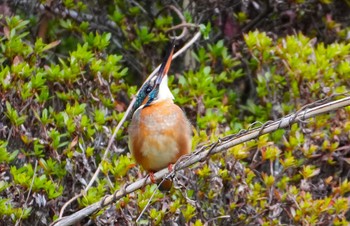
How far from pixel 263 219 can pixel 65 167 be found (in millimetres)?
1184

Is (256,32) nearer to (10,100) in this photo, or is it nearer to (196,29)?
(196,29)

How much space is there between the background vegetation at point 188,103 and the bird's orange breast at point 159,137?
221mm

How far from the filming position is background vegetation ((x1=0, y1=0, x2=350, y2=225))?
5.24 m

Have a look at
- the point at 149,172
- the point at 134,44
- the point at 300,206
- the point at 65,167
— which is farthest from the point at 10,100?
the point at 300,206

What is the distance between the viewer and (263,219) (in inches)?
213

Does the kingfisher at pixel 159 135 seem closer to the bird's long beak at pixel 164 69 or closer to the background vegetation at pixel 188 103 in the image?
the bird's long beak at pixel 164 69

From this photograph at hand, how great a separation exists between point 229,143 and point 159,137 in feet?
2.82

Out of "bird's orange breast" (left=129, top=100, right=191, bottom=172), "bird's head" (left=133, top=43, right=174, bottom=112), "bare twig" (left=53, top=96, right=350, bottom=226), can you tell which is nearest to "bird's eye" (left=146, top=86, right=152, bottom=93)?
"bird's head" (left=133, top=43, right=174, bottom=112)

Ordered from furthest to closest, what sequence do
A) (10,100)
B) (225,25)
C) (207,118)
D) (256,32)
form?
1. (225,25)
2. (256,32)
3. (207,118)
4. (10,100)

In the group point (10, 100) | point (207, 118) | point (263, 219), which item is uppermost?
point (10, 100)

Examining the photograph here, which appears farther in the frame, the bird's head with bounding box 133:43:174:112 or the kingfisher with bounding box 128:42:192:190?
the bird's head with bounding box 133:43:174:112

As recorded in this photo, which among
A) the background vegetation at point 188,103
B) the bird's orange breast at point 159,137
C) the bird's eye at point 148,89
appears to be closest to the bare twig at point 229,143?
the bird's orange breast at point 159,137

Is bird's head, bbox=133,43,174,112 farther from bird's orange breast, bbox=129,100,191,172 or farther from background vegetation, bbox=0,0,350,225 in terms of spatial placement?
background vegetation, bbox=0,0,350,225

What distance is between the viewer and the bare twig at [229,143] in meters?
4.03
